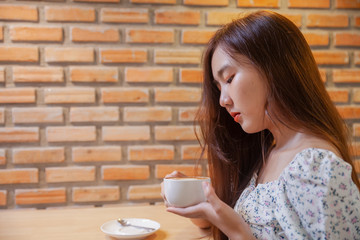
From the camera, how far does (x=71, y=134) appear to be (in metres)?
1.84

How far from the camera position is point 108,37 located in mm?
1849

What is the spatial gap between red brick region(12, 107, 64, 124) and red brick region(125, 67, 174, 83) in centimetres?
39

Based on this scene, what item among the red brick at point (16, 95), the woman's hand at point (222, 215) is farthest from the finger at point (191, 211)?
the red brick at point (16, 95)

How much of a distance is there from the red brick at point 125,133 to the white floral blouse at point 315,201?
3.54ft

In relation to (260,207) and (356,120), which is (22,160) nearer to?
(260,207)

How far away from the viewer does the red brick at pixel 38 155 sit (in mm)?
1811

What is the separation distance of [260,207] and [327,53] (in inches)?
53.4

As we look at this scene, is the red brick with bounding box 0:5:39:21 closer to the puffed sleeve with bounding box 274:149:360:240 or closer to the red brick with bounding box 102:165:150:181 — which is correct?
the red brick with bounding box 102:165:150:181

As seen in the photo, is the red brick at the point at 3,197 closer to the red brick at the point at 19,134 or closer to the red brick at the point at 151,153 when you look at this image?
the red brick at the point at 19,134

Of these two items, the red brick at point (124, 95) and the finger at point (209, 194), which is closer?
the finger at point (209, 194)

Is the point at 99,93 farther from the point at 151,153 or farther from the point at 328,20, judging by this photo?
the point at 328,20

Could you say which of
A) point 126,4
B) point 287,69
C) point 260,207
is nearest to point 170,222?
point 260,207

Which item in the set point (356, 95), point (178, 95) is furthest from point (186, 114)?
point (356, 95)

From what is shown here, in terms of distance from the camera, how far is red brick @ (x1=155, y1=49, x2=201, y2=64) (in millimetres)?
1888
